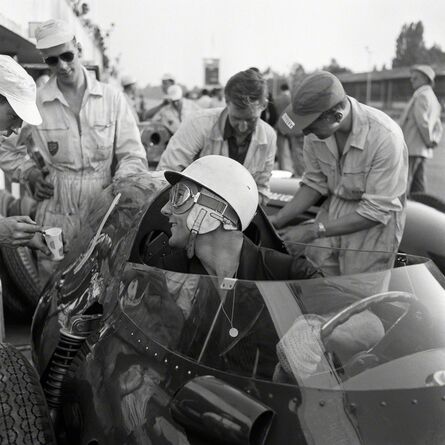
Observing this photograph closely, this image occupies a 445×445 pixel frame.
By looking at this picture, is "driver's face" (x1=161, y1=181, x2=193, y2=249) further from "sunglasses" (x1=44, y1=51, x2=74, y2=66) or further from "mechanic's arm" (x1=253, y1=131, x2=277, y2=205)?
"mechanic's arm" (x1=253, y1=131, x2=277, y2=205)

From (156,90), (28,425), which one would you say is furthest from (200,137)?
(156,90)

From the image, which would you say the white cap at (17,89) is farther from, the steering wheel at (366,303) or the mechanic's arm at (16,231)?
the steering wheel at (366,303)

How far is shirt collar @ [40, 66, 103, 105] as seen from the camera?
4430mm

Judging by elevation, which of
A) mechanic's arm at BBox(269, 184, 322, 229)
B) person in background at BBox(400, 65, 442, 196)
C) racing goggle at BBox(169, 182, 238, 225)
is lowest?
person in background at BBox(400, 65, 442, 196)

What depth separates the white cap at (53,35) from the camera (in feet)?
13.9

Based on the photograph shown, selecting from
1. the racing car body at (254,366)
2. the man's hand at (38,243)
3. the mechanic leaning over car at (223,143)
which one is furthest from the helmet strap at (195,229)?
the mechanic leaning over car at (223,143)

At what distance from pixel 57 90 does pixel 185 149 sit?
0.88m

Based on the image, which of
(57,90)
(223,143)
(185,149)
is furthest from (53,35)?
(223,143)

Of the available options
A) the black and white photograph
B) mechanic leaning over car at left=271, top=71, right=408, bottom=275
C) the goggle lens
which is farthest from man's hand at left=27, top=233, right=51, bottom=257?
mechanic leaning over car at left=271, top=71, right=408, bottom=275

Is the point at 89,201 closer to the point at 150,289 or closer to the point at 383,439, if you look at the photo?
the point at 150,289

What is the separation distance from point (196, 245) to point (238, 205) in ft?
0.73

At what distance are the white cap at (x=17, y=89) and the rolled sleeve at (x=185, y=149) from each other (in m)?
1.66

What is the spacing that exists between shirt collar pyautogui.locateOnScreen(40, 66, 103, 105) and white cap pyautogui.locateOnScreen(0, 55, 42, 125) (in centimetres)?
125

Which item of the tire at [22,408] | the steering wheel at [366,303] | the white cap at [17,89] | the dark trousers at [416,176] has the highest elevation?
the white cap at [17,89]
